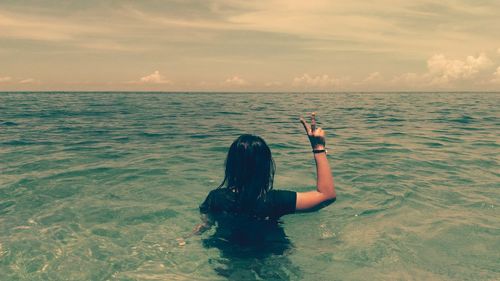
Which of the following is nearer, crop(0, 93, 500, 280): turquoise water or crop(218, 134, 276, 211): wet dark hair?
crop(218, 134, 276, 211): wet dark hair

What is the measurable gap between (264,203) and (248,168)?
0.47m

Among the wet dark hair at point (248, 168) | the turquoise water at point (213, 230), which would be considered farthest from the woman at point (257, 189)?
the turquoise water at point (213, 230)

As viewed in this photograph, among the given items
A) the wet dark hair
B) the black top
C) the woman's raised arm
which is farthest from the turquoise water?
the woman's raised arm

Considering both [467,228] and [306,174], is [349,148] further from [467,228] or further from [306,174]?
[467,228]

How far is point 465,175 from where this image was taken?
10039 mm

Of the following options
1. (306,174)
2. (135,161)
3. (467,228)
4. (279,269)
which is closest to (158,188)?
(135,161)

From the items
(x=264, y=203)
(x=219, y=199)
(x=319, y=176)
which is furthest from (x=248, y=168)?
(x=319, y=176)

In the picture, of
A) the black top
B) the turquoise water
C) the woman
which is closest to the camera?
the woman

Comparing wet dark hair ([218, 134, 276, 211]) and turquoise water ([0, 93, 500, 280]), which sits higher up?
wet dark hair ([218, 134, 276, 211])

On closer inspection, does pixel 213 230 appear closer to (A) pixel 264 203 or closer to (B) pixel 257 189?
(A) pixel 264 203

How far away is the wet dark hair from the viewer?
145 inches

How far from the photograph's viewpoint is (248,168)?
147 inches

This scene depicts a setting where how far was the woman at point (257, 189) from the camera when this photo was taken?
362 cm

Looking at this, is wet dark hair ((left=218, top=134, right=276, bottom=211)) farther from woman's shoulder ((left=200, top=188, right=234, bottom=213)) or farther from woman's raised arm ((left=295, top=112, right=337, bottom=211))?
woman's raised arm ((left=295, top=112, right=337, bottom=211))
